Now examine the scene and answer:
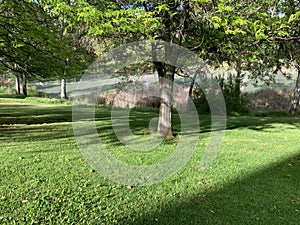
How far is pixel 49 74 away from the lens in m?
10.4

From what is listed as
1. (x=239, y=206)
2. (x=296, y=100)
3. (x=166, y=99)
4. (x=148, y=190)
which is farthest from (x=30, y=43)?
(x=296, y=100)

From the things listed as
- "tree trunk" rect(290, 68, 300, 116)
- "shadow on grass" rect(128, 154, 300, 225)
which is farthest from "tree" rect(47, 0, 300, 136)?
"tree trunk" rect(290, 68, 300, 116)

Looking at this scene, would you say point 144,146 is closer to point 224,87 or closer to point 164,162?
point 164,162

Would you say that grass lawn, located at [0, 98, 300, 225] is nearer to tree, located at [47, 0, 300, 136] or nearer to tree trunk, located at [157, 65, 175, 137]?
tree trunk, located at [157, 65, 175, 137]

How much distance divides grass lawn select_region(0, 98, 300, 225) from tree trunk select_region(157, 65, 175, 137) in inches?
55.9

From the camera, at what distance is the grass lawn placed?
3443 millimetres

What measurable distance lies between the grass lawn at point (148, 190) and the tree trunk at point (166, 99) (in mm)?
1421

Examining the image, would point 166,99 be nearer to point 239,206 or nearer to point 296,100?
point 239,206

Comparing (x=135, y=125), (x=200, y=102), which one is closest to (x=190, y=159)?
(x=135, y=125)

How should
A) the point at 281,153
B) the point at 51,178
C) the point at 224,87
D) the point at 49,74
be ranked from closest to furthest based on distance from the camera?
the point at 51,178, the point at 281,153, the point at 49,74, the point at 224,87

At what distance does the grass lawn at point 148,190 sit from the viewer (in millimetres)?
3443

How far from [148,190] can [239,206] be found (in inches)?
51.8

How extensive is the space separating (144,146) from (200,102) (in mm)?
11018

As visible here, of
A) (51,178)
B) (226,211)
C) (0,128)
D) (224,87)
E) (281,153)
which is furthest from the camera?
(224,87)
